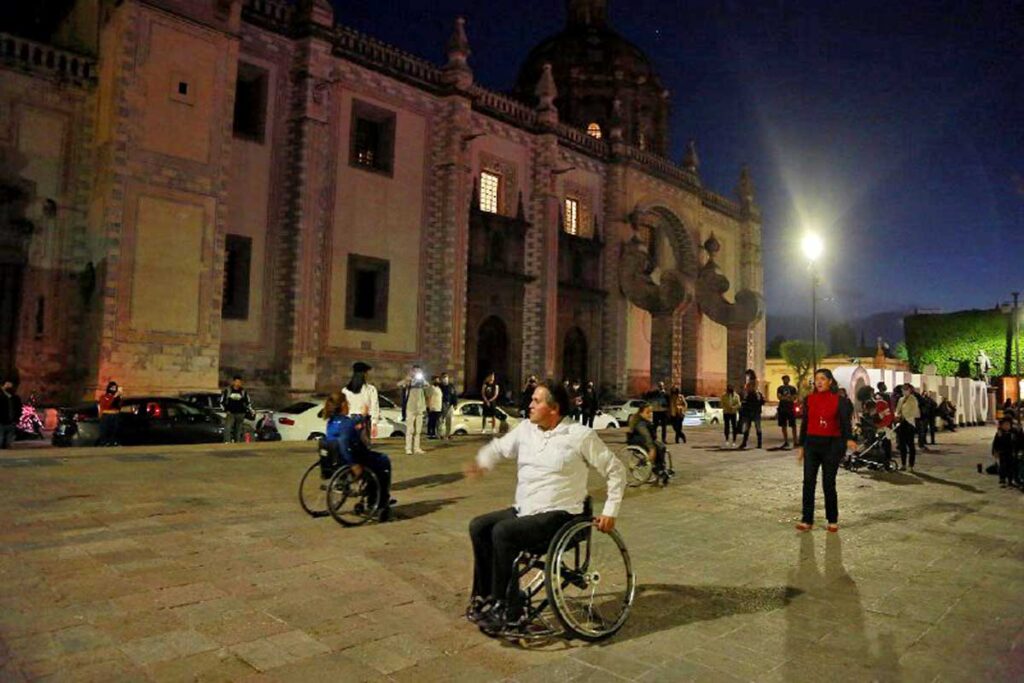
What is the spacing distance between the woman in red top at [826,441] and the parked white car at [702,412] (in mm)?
23018

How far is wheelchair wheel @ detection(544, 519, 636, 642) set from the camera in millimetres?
4188

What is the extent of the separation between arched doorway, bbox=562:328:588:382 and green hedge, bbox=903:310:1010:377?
32.3m

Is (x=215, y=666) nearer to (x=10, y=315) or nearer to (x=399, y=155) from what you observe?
(x=10, y=315)

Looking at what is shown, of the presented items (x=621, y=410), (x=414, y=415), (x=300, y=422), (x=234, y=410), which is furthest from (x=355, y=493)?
(x=621, y=410)

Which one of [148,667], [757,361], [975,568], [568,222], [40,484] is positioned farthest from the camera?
[757,361]

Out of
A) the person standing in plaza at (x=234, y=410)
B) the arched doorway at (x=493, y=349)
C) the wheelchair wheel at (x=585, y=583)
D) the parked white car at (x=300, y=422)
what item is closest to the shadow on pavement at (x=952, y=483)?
the wheelchair wheel at (x=585, y=583)

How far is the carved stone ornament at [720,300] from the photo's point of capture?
38.3 meters

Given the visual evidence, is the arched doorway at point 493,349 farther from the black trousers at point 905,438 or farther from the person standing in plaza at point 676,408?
the black trousers at point 905,438

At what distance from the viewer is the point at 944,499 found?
1046 centimetres

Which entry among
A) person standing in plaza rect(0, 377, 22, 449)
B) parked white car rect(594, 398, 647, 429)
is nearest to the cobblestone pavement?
person standing in plaza rect(0, 377, 22, 449)

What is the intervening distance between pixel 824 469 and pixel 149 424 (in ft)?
41.7

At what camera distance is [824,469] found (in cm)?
810

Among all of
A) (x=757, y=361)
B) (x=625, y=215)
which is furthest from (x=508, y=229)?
(x=757, y=361)

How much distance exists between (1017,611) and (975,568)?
131 centimetres
